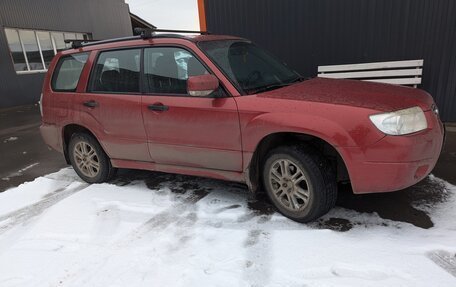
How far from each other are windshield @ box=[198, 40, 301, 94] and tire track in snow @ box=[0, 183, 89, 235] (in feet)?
8.19

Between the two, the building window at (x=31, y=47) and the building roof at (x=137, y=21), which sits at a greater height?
the building roof at (x=137, y=21)

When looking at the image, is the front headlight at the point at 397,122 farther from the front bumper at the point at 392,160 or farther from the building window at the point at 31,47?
the building window at the point at 31,47

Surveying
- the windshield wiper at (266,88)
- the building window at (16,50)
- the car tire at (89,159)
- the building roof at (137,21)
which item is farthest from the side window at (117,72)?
the building roof at (137,21)

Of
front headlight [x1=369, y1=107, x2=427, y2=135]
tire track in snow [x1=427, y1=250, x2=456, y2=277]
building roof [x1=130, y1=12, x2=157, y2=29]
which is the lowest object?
tire track in snow [x1=427, y1=250, x2=456, y2=277]

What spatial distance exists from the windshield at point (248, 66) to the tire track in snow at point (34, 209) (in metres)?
2.50

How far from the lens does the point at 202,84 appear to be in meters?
3.16

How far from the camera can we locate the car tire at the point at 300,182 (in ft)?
9.93

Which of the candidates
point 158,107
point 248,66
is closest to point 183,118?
point 158,107

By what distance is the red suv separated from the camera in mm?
2785

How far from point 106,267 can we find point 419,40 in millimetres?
6084

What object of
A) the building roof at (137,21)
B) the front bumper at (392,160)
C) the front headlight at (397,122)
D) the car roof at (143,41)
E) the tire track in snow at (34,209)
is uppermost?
the building roof at (137,21)

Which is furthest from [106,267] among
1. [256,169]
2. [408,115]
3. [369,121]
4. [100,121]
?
[408,115]

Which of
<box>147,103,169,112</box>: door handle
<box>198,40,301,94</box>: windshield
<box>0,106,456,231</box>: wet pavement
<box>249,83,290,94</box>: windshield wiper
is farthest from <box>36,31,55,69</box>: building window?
<box>249,83,290,94</box>: windshield wiper

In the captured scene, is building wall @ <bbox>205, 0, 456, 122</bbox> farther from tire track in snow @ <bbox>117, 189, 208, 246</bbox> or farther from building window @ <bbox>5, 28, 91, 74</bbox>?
building window @ <bbox>5, 28, 91, 74</bbox>
